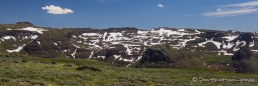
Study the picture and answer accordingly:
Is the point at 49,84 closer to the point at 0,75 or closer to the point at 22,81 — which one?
the point at 22,81

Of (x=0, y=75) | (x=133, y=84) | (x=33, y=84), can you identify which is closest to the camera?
(x=33, y=84)

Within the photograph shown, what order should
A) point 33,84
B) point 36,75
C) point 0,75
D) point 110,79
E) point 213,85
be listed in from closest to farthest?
point 33,84 → point 0,75 → point 36,75 → point 110,79 → point 213,85

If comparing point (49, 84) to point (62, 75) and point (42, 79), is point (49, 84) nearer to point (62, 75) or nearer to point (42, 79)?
point (42, 79)

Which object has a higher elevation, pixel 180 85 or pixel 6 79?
pixel 6 79

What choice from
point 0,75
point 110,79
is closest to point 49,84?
point 0,75

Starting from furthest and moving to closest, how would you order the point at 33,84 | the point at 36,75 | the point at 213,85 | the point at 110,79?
the point at 213,85, the point at 110,79, the point at 36,75, the point at 33,84

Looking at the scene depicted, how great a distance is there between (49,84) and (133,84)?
349 inches

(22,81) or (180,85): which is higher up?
(22,81)

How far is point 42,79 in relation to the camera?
22859mm

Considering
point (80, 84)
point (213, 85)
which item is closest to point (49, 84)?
point (80, 84)

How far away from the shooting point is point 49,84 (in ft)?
69.4

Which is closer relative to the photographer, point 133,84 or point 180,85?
point 133,84

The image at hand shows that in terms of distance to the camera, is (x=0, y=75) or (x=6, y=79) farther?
(x=0, y=75)

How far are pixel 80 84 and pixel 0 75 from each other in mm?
7602
